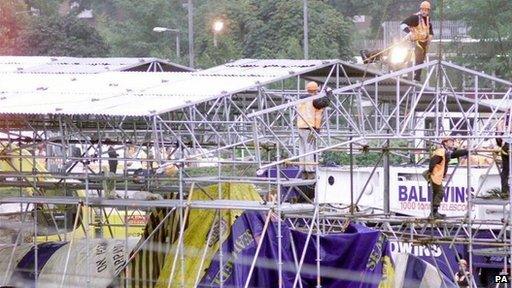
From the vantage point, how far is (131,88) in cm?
3128

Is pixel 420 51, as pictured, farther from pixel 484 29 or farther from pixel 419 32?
pixel 484 29

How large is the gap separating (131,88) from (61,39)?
4090 centimetres

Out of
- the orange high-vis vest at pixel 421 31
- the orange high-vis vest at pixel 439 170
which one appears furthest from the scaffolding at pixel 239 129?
the orange high-vis vest at pixel 421 31

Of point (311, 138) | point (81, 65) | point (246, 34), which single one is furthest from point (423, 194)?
point (246, 34)

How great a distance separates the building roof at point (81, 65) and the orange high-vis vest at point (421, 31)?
304 inches

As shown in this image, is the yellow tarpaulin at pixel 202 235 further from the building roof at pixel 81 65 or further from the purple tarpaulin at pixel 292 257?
the building roof at pixel 81 65

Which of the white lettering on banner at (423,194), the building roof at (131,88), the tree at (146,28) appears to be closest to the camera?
the building roof at (131,88)

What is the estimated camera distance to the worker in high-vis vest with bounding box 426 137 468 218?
97.2ft

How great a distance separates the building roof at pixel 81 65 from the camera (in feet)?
120

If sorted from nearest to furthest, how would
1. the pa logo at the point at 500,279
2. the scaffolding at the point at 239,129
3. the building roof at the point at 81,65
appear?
the scaffolding at the point at 239,129, the pa logo at the point at 500,279, the building roof at the point at 81,65

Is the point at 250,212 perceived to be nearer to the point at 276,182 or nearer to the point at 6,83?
the point at 276,182

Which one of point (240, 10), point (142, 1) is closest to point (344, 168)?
point (240, 10)

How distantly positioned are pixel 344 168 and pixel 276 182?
48.4ft

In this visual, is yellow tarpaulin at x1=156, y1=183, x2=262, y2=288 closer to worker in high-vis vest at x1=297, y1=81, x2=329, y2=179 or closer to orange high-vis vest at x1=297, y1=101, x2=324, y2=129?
worker in high-vis vest at x1=297, y1=81, x2=329, y2=179
